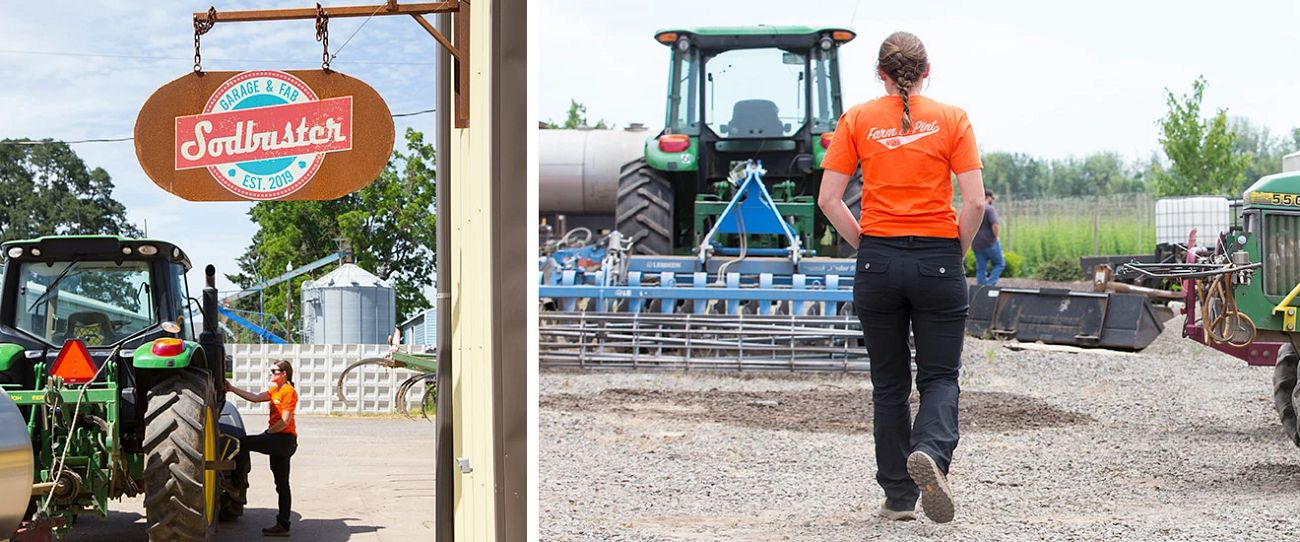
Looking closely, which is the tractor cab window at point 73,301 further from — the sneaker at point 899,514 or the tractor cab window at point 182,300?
the sneaker at point 899,514

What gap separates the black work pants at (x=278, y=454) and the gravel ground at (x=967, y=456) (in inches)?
36.4

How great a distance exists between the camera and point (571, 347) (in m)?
7.67

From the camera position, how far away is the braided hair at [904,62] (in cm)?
319

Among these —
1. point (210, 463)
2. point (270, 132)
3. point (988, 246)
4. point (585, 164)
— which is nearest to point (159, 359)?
point (210, 463)

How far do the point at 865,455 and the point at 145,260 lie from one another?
2.91m

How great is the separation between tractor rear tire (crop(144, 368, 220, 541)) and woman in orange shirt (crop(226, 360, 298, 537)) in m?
0.44

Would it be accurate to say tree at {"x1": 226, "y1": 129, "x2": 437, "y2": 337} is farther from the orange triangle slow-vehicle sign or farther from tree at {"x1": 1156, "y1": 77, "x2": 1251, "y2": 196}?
tree at {"x1": 1156, "y1": 77, "x2": 1251, "y2": 196}

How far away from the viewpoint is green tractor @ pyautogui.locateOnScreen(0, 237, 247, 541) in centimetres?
379

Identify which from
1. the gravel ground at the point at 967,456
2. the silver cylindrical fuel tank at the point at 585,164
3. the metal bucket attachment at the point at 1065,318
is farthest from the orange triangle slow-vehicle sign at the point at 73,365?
the silver cylindrical fuel tank at the point at 585,164

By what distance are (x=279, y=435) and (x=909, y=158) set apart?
2.48 metres

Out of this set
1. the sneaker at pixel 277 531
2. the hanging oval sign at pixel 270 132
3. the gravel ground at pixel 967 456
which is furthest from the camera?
the sneaker at pixel 277 531

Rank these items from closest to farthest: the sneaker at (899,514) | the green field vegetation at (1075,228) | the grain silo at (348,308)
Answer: the sneaker at (899,514) → the grain silo at (348,308) → the green field vegetation at (1075,228)

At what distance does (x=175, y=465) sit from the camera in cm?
382

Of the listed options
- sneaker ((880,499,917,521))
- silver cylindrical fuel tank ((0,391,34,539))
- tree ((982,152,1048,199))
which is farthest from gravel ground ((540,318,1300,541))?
tree ((982,152,1048,199))
